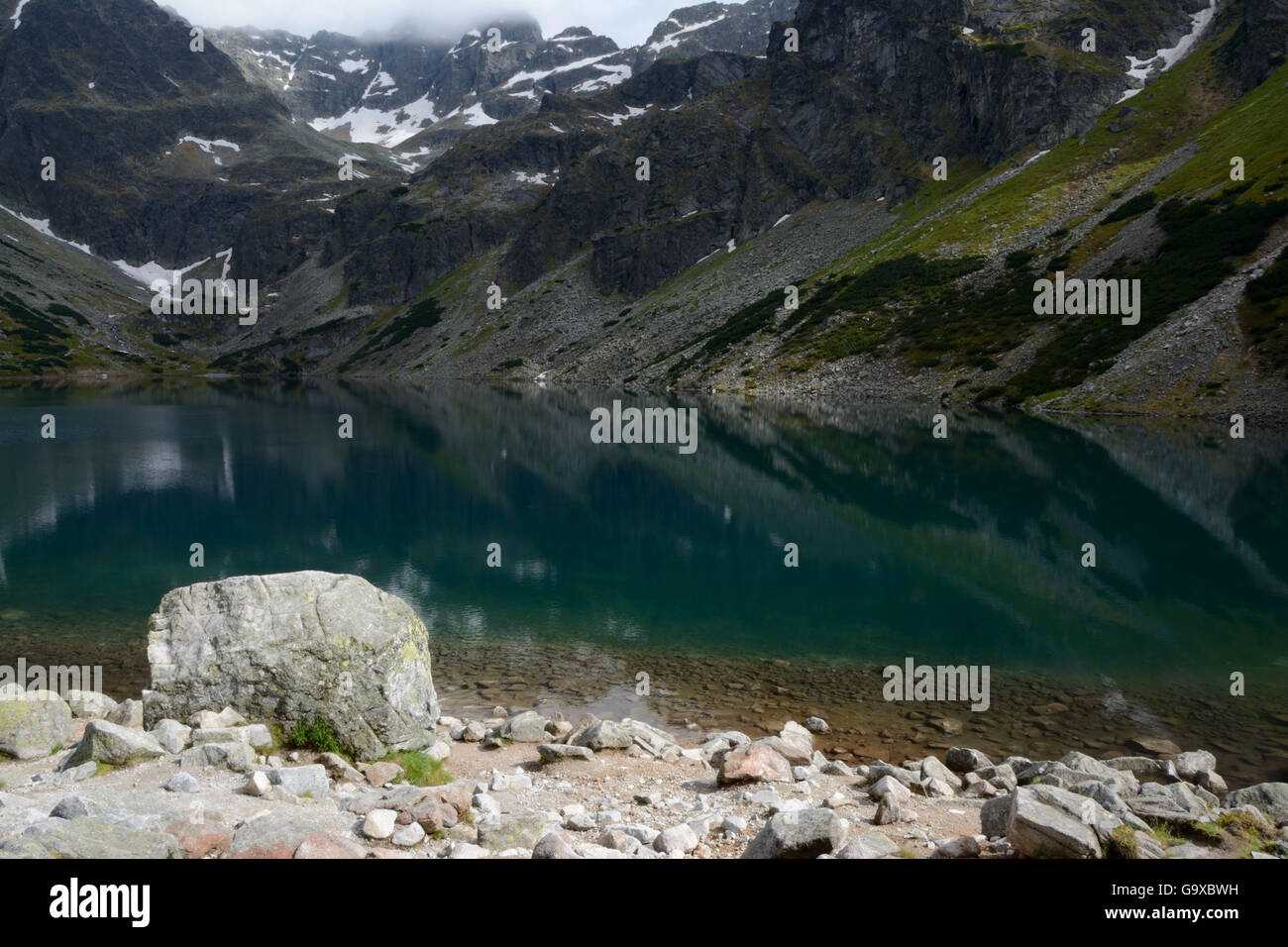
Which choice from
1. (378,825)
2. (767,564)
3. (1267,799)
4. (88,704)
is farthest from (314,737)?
(767,564)

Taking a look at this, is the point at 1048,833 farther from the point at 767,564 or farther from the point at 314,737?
the point at 767,564

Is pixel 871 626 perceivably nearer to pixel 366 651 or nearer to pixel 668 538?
pixel 668 538

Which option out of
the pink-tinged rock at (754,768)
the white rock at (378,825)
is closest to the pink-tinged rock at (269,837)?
the white rock at (378,825)

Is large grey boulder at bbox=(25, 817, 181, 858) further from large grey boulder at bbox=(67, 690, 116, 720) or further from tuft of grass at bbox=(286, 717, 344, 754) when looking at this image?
large grey boulder at bbox=(67, 690, 116, 720)

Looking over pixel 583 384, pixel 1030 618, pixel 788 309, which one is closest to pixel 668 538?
pixel 1030 618

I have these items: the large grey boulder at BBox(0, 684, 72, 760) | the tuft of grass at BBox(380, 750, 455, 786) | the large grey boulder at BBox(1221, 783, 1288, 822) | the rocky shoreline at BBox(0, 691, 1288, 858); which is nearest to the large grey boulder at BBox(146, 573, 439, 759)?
the tuft of grass at BBox(380, 750, 455, 786)

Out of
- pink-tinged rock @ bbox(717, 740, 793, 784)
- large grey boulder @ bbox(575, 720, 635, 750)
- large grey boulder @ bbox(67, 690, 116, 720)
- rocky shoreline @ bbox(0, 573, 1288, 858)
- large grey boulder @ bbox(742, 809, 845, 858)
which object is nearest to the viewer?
large grey boulder @ bbox(742, 809, 845, 858)

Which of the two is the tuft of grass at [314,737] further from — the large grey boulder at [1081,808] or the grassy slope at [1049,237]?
the grassy slope at [1049,237]
